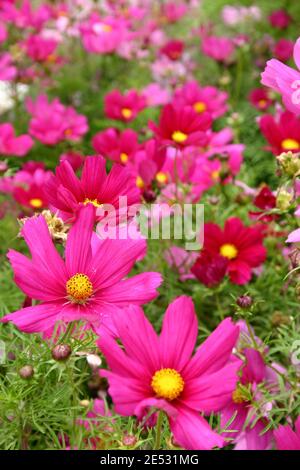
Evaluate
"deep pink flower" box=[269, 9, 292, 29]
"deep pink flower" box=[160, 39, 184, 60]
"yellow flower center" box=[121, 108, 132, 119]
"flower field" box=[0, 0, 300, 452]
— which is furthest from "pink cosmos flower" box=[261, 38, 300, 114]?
"deep pink flower" box=[269, 9, 292, 29]

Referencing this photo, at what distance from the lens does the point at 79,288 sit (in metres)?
0.65

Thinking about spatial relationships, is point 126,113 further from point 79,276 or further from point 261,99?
point 79,276

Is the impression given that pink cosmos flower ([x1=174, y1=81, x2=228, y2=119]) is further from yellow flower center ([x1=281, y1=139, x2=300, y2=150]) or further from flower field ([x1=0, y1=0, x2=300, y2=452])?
yellow flower center ([x1=281, y1=139, x2=300, y2=150])

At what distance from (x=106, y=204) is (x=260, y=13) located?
167 cm

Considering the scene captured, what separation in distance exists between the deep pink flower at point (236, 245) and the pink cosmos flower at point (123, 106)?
1.74ft

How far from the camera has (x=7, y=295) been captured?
3.38ft

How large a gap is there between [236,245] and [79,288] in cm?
40

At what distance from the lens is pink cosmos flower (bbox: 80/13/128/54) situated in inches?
67.8

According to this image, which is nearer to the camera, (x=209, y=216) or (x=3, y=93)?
(x=209, y=216)

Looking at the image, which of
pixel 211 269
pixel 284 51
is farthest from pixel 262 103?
pixel 211 269

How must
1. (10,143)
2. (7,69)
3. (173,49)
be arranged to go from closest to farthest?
(10,143) → (7,69) → (173,49)

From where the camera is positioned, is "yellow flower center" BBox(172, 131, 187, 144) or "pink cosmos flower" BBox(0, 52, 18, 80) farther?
"pink cosmos flower" BBox(0, 52, 18, 80)

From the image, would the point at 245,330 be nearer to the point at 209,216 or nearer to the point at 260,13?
the point at 209,216
